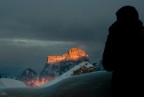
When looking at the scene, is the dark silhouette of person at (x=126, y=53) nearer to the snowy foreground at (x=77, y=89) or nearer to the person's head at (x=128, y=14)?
the person's head at (x=128, y=14)

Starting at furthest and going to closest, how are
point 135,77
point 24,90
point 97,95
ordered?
point 24,90, point 97,95, point 135,77

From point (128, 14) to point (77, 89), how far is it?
7.49 ft

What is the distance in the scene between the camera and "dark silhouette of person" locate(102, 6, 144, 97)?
952cm

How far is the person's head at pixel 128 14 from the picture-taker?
9625 mm

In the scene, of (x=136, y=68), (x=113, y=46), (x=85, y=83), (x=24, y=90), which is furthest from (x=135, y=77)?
(x=24, y=90)

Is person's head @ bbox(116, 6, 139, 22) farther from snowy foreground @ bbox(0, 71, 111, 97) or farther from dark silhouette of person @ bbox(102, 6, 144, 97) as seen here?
snowy foreground @ bbox(0, 71, 111, 97)

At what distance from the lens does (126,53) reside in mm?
9609

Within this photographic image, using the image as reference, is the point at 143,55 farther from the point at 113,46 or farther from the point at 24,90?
the point at 24,90

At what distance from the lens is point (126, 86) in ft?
31.4

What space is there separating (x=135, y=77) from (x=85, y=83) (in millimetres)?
1825

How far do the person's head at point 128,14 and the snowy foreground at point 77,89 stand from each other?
177 cm

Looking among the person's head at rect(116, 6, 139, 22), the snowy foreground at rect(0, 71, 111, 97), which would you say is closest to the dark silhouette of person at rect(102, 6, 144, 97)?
the person's head at rect(116, 6, 139, 22)

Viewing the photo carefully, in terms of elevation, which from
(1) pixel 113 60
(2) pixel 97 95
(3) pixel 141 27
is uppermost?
(3) pixel 141 27

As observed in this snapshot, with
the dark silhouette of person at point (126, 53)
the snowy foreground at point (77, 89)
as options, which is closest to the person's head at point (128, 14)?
the dark silhouette of person at point (126, 53)
